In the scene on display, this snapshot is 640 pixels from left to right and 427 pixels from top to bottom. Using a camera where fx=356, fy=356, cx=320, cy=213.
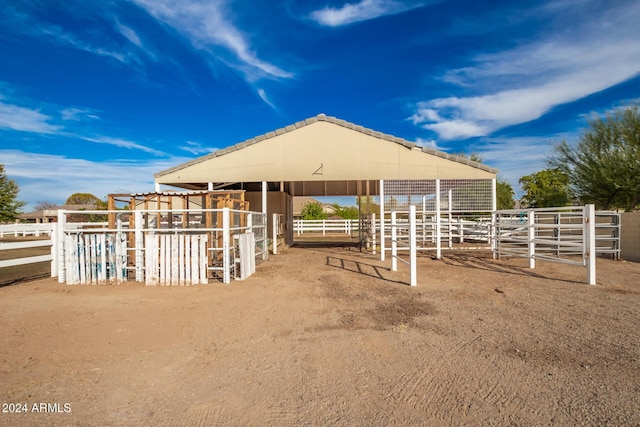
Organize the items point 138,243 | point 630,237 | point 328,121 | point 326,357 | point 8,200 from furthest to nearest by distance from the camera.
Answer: point 8,200 < point 328,121 < point 630,237 < point 138,243 < point 326,357

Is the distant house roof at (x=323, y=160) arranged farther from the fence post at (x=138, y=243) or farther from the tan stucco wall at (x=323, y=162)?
the fence post at (x=138, y=243)

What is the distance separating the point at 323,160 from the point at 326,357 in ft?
31.3

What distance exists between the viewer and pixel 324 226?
29.4m

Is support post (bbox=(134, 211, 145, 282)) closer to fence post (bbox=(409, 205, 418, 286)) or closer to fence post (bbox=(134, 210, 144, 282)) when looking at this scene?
fence post (bbox=(134, 210, 144, 282))

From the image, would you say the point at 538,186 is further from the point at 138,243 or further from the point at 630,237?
the point at 138,243

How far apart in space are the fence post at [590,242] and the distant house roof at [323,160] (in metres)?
5.45

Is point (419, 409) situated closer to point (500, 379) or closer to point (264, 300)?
point (500, 379)

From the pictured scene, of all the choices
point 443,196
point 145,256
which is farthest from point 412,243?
point 443,196

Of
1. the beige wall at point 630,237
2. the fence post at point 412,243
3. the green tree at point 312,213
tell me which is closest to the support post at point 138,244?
the fence post at point 412,243

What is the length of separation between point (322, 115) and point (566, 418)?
11132mm

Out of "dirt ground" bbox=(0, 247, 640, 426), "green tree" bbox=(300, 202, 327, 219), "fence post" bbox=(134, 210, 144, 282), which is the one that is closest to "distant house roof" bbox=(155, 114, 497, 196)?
"fence post" bbox=(134, 210, 144, 282)

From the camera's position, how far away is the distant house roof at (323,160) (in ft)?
39.8

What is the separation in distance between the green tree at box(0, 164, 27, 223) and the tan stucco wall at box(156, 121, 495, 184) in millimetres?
25666

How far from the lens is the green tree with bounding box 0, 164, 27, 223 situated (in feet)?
94.6
